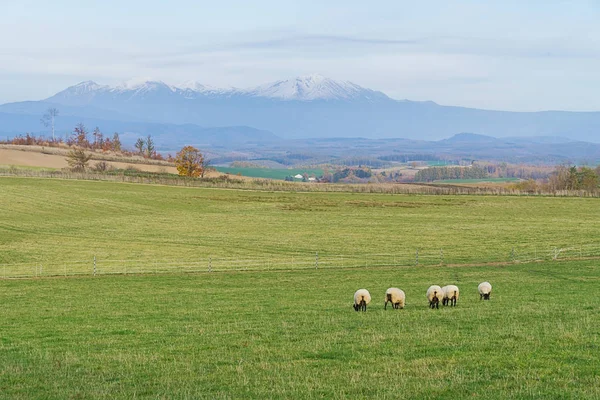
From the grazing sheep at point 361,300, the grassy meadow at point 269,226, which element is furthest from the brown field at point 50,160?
the grazing sheep at point 361,300

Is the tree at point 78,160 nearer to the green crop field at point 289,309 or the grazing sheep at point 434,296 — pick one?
the green crop field at point 289,309

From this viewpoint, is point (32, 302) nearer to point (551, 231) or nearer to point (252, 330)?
point (252, 330)

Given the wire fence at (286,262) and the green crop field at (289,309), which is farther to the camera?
the wire fence at (286,262)

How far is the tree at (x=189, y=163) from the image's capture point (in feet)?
523

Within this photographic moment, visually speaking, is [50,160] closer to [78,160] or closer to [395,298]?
[78,160]

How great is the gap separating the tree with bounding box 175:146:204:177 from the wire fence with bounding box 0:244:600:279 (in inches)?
4208

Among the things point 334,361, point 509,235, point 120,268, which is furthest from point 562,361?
point 509,235

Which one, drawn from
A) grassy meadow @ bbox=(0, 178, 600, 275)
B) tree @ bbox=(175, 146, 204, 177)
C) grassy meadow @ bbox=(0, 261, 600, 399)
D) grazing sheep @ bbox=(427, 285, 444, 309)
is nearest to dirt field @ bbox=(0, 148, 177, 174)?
tree @ bbox=(175, 146, 204, 177)

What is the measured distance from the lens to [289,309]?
27.7 meters

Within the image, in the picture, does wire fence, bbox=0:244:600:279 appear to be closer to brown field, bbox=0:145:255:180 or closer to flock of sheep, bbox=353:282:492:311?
flock of sheep, bbox=353:282:492:311

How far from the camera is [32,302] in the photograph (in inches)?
1270

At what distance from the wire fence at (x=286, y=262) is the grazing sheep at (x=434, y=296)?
70.1 feet

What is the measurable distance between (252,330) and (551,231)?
5569 centimetres

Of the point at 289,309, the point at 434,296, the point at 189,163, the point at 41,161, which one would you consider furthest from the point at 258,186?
the point at 434,296
